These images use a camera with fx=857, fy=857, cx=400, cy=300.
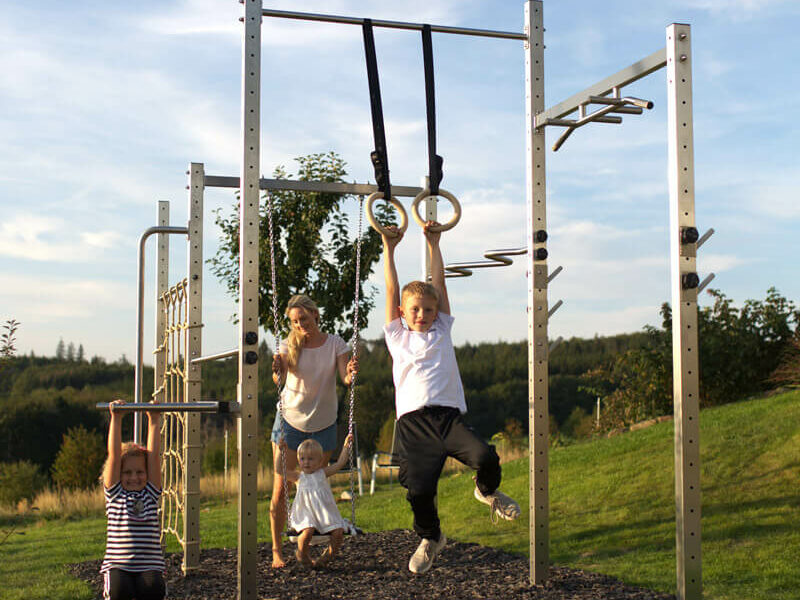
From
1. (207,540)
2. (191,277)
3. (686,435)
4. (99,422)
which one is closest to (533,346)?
(686,435)

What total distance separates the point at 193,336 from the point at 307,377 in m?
1.04

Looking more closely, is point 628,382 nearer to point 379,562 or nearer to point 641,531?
point 641,531

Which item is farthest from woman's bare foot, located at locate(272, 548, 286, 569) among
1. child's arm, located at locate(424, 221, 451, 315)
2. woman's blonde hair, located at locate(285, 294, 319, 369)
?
child's arm, located at locate(424, 221, 451, 315)

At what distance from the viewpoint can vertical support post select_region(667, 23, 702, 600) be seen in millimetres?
4289

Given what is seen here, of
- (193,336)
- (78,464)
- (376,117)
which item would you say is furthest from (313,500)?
(78,464)

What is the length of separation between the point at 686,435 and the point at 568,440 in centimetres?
996

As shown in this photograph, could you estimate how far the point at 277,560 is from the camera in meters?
6.73

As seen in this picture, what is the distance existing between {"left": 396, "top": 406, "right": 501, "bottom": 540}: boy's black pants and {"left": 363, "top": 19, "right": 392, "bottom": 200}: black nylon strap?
1503mm

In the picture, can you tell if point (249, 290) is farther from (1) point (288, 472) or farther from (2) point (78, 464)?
(2) point (78, 464)

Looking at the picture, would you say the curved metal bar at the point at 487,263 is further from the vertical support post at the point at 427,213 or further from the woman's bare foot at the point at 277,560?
the woman's bare foot at the point at 277,560

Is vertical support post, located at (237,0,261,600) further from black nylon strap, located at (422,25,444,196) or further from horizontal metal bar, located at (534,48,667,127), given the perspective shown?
horizontal metal bar, located at (534,48,667,127)

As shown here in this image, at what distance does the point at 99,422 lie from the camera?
26469 mm

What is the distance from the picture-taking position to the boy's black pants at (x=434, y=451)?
196 inches

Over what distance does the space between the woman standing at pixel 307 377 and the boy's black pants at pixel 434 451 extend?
122cm
